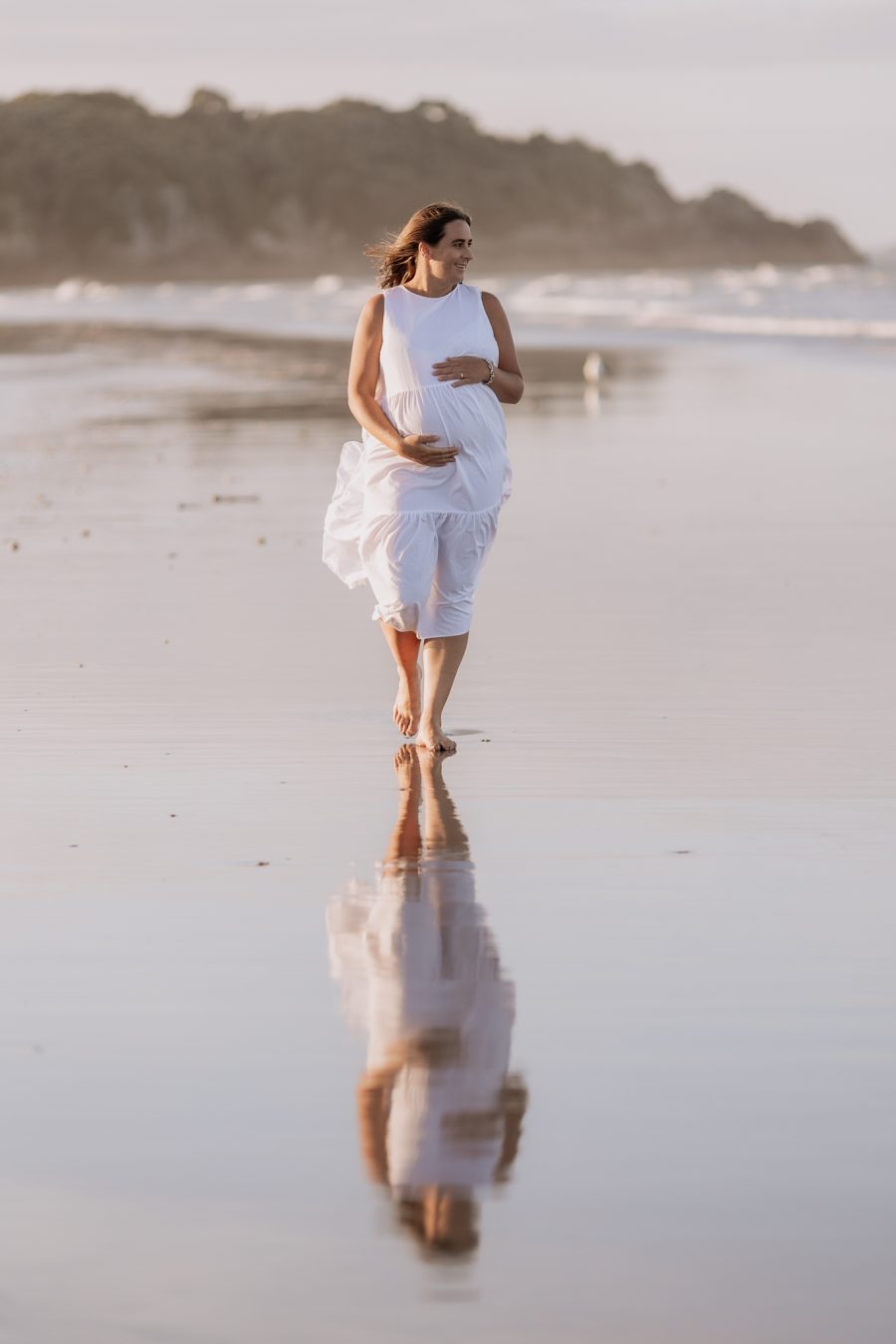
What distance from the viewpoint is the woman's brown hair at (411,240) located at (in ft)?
22.5

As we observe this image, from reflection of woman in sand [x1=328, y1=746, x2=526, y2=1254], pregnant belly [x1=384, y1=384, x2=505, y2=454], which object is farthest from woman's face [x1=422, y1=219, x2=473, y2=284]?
reflection of woman in sand [x1=328, y1=746, x2=526, y2=1254]

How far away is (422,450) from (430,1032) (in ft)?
9.97

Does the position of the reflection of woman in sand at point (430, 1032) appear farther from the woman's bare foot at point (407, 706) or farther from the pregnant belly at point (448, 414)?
→ the pregnant belly at point (448, 414)

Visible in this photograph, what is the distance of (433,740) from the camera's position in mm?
6867

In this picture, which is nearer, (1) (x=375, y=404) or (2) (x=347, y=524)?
(1) (x=375, y=404)

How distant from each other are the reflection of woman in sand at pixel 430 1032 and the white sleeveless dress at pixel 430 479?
140cm

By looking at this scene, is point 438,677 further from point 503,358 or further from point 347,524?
point 503,358

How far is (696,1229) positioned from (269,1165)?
2.15ft

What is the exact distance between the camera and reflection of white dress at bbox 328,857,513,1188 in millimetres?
3625

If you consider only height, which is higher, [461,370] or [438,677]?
[461,370]

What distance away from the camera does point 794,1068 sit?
13.0 ft

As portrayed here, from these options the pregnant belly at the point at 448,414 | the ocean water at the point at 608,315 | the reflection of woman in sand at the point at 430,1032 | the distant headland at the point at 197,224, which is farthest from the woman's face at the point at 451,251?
the distant headland at the point at 197,224

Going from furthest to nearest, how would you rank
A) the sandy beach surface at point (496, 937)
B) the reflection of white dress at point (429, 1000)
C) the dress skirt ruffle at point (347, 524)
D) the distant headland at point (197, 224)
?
the distant headland at point (197, 224), the dress skirt ruffle at point (347, 524), the reflection of white dress at point (429, 1000), the sandy beach surface at point (496, 937)

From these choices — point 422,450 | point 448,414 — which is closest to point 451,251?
point 448,414
